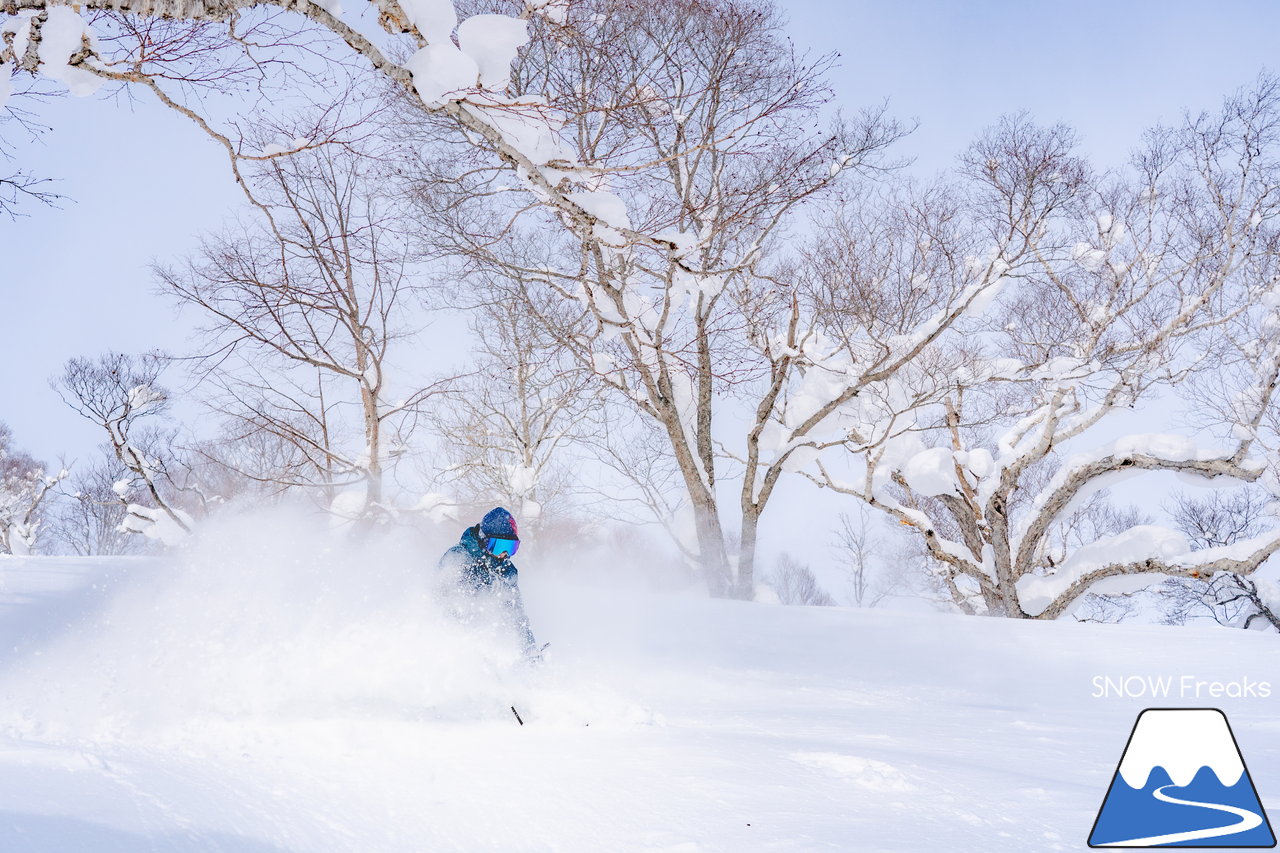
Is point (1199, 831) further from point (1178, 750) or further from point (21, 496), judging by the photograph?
point (21, 496)

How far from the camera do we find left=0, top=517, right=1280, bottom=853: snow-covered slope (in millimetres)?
1979

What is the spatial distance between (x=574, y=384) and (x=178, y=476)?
15.9 meters

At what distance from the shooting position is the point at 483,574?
16.7ft

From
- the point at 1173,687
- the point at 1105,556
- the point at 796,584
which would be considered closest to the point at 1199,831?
the point at 1173,687

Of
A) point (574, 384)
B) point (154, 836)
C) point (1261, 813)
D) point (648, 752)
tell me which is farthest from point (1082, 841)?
point (574, 384)

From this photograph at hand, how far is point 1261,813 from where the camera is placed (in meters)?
2.30

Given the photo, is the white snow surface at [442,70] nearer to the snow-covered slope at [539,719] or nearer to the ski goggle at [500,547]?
the ski goggle at [500,547]

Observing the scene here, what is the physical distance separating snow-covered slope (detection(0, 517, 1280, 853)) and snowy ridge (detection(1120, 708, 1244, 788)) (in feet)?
0.51

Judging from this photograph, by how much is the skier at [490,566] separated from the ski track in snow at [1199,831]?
141 inches

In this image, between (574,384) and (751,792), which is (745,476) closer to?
(574,384)

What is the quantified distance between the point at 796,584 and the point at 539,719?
1193 inches

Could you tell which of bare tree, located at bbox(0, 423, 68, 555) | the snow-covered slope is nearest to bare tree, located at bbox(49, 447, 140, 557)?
bare tree, located at bbox(0, 423, 68, 555)

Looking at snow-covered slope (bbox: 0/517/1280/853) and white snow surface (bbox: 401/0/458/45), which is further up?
white snow surface (bbox: 401/0/458/45)

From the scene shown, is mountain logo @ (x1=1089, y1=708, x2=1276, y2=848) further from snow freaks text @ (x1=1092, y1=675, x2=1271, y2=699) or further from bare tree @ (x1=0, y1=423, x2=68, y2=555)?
bare tree @ (x1=0, y1=423, x2=68, y2=555)
